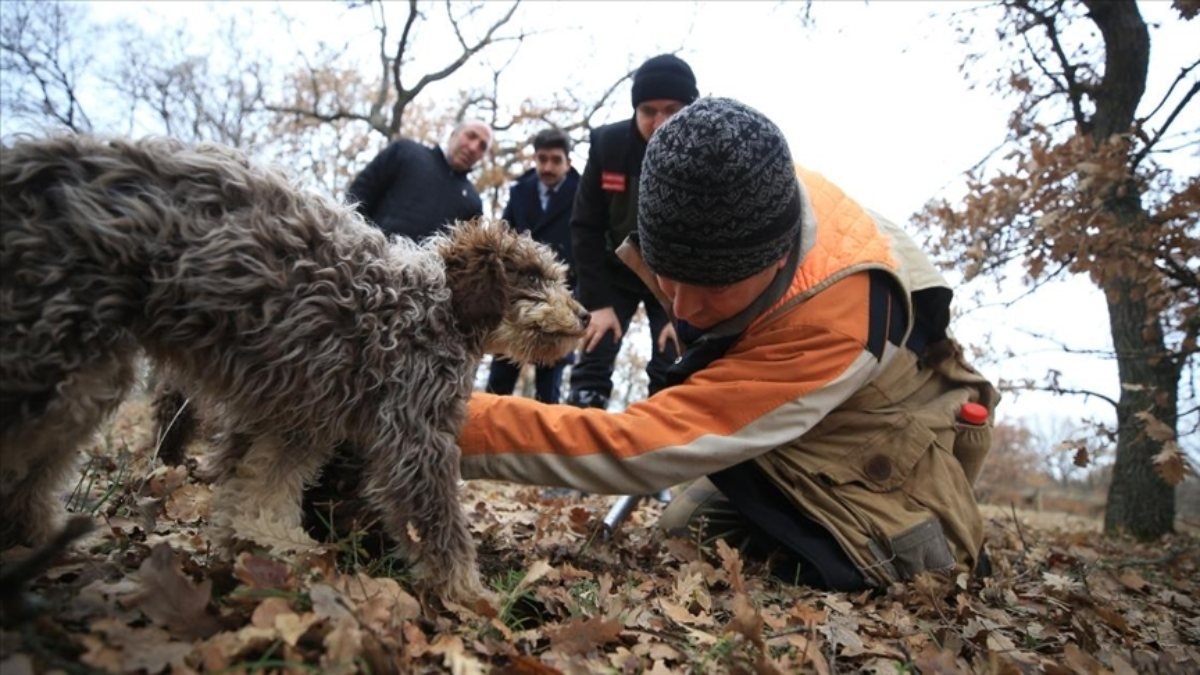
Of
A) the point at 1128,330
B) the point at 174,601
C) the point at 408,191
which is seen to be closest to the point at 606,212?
the point at 408,191

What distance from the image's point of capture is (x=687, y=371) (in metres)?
4.06

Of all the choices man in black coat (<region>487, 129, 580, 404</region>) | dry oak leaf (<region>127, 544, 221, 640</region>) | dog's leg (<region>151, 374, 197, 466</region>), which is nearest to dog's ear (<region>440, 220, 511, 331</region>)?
dry oak leaf (<region>127, 544, 221, 640</region>)

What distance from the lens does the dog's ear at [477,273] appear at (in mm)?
3189

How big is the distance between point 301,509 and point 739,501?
2.23 m

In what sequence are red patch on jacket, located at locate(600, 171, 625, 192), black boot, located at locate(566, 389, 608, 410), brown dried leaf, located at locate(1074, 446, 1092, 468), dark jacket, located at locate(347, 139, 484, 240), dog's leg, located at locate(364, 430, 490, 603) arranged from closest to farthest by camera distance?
dog's leg, located at locate(364, 430, 490, 603) → brown dried leaf, located at locate(1074, 446, 1092, 468) → red patch on jacket, located at locate(600, 171, 625, 192) → black boot, located at locate(566, 389, 608, 410) → dark jacket, located at locate(347, 139, 484, 240)

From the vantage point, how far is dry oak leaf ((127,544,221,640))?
210cm

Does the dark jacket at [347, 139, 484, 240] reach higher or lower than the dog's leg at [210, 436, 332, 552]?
higher

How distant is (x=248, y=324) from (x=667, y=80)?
4.20 m

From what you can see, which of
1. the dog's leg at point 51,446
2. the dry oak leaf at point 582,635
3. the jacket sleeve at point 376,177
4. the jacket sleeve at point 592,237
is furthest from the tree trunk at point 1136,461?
the dog's leg at point 51,446

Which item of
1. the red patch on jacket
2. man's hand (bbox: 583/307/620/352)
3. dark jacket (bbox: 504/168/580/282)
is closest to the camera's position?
man's hand (bbox: 583/307/620/352)

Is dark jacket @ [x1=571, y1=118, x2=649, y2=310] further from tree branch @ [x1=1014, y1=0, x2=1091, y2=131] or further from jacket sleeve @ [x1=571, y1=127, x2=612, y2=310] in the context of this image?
tree branch @ [x1=1014, y1=0, x2=1091, y2=131]

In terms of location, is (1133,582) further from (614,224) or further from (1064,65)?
(1064,65)

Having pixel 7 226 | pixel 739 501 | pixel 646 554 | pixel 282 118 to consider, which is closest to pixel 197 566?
pixel 7 226

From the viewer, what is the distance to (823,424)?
4.14m
